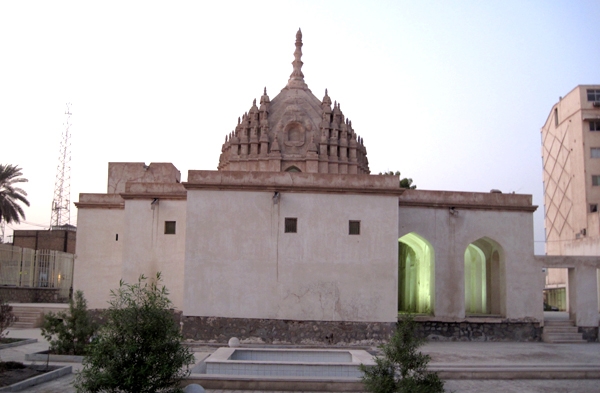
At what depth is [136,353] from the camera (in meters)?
8.23

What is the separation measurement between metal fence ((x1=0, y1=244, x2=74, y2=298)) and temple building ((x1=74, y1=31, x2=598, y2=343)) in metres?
7.82

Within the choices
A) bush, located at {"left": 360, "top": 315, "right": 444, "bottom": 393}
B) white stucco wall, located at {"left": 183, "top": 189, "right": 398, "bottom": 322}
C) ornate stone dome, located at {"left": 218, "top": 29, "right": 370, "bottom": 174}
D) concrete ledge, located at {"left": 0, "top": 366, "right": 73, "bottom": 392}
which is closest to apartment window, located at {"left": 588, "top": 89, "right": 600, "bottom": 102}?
ornate stone dome, located at {"left": 218, "top": 29, "right": 370, "bottom": 174}

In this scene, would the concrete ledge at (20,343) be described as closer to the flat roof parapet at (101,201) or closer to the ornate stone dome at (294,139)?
the flat roof parapet at (101,201)

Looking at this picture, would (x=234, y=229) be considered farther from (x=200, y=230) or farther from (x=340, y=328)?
(x=340, y=328)

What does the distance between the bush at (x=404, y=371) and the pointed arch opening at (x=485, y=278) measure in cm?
1362

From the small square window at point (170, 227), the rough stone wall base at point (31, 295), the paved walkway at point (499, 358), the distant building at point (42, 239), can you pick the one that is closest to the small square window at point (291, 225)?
the paved walkway at point (499, 358)

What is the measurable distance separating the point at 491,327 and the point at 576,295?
3355mm

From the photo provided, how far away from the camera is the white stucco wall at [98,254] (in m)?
23.6

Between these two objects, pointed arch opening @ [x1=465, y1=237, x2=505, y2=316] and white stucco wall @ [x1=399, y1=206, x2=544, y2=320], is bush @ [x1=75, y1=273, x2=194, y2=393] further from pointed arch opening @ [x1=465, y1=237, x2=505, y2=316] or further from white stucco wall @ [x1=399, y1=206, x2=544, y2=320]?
pointed arch opening @ [x1=465, y1=237, x2=505, y2=316]

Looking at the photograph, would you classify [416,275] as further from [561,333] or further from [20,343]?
[20,343]

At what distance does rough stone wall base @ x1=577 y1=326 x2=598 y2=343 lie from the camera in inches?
848

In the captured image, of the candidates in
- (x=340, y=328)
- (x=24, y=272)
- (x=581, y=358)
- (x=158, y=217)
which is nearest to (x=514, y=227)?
(x=581, y=358)

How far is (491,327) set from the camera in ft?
69.6

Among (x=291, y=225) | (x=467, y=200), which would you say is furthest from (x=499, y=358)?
(x=291, y=225)
